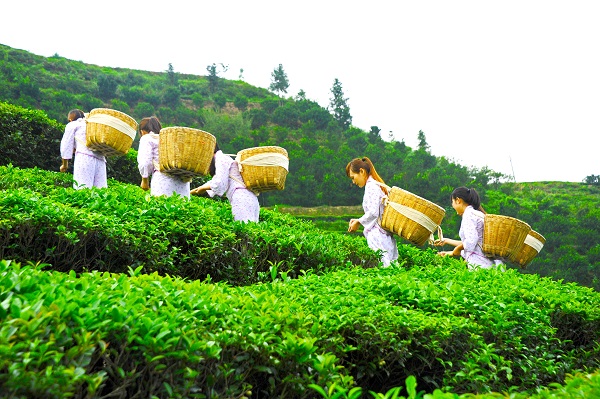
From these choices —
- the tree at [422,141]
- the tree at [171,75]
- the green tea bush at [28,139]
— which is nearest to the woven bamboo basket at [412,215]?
the green tea bush at [28,139]

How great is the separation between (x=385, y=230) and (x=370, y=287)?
8.58 feet

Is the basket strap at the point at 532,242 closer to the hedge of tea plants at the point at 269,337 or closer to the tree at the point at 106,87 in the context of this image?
the hedge of tea plants at the point at 269,337

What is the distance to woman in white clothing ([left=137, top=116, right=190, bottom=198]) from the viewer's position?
635 centimetres

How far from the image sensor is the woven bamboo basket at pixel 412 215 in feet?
19.4

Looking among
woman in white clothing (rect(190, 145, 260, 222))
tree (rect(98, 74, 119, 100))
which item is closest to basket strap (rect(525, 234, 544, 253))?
woman in white clothing (rect(190, 145, 260, 222))

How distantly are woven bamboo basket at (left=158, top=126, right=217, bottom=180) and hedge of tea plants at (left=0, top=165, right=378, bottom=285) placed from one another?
777mm

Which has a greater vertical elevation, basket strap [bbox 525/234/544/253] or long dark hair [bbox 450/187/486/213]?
long dark hair [bbox 450/187/486/213]

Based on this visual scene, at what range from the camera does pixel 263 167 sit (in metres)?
6.08

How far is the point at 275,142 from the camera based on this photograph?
28.6 m

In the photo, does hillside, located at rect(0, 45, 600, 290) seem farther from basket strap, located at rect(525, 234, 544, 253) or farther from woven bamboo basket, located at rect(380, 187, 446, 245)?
basket strap, located at rect(525, 234, 544, 253)

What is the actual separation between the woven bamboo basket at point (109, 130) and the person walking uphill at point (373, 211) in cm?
236

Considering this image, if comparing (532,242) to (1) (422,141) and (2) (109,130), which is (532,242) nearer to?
(2) (109,130)

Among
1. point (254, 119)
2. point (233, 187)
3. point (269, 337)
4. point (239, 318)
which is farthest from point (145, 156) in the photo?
point (254, 119)

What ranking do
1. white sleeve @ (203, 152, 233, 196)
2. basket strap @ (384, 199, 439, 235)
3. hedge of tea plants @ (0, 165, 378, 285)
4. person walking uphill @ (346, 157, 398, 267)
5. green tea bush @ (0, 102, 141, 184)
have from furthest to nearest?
green tea bush @ (0, 102, 141, 184), person walking uphill @ (346, 157, 398, 267), white sleeve @ (203, 152, 233, 196), basket strap @ (384, 199, 439, 235), hedge of tea plants @ (0, 165, 378, 285)
